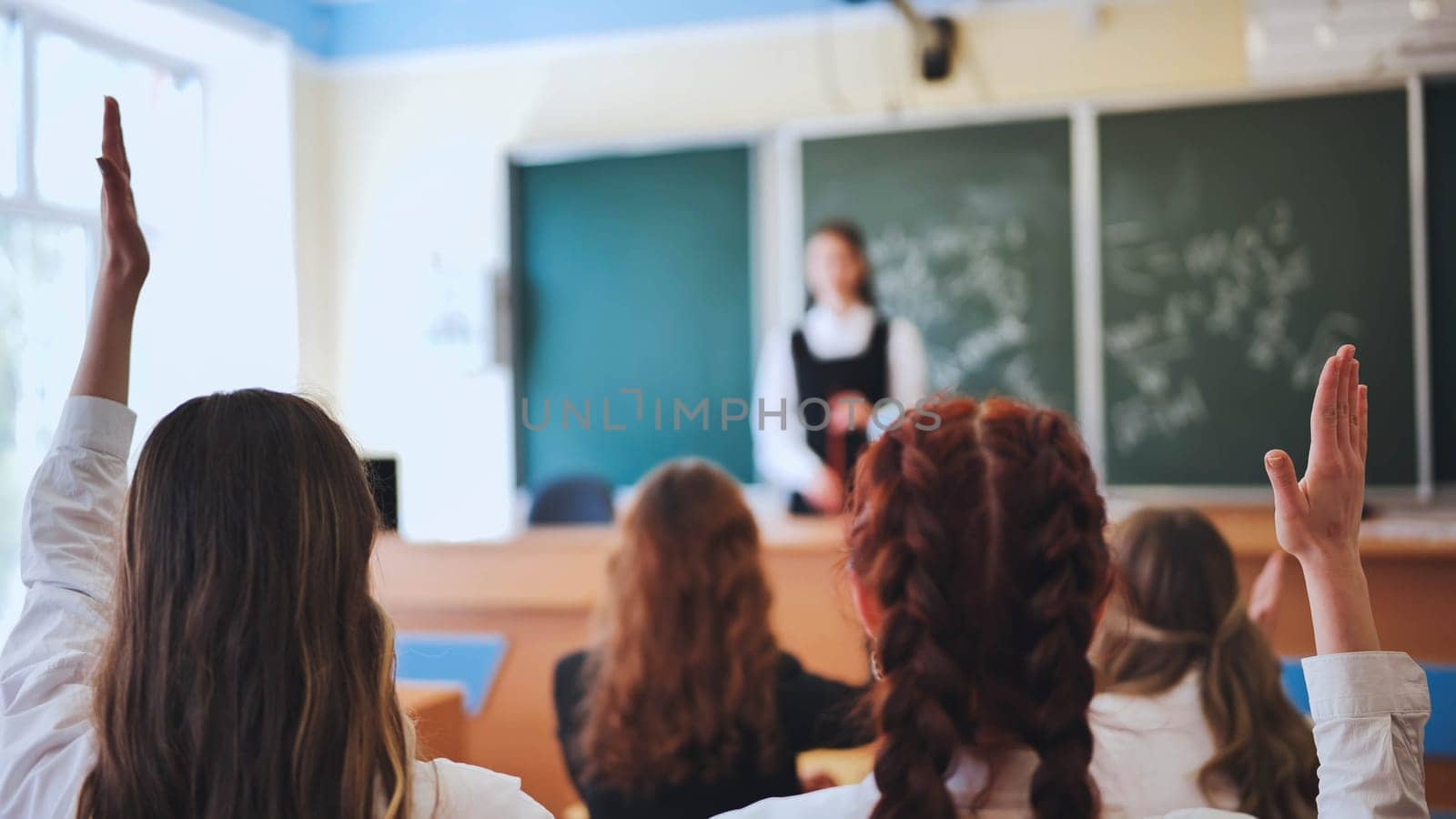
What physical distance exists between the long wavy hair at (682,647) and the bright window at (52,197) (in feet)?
6.78

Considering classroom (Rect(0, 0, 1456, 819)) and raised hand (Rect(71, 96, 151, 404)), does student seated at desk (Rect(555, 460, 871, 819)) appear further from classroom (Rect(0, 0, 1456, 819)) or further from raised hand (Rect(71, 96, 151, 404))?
raised hand (Rect(71, 96, 151, 404))

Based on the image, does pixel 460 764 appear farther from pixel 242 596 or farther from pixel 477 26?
pixel 477 26

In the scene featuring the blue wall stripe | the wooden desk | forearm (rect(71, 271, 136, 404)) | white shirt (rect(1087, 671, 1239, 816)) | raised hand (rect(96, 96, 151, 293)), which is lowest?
the wooden desk

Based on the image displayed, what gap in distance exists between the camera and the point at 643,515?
1.74 m

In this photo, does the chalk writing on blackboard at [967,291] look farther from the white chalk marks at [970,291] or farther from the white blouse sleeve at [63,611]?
the white blouse sleeve at [63,611]

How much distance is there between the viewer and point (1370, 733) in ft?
2.67

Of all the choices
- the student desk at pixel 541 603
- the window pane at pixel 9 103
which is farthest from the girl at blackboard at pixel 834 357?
the window pane at pixel 9 103

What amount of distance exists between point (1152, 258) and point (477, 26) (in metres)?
2.78

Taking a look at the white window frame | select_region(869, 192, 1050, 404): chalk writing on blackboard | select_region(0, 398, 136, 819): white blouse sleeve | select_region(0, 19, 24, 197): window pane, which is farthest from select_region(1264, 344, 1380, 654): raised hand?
select_region(0, 19, 24, 197): window pane

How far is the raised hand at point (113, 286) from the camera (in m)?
1.06

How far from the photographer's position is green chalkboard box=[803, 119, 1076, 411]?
4211 mm

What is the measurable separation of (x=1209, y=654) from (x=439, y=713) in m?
1.35

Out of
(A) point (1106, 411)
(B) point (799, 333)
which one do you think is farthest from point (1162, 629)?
(A) point (1106, 411)

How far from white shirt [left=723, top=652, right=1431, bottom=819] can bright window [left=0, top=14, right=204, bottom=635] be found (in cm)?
290
